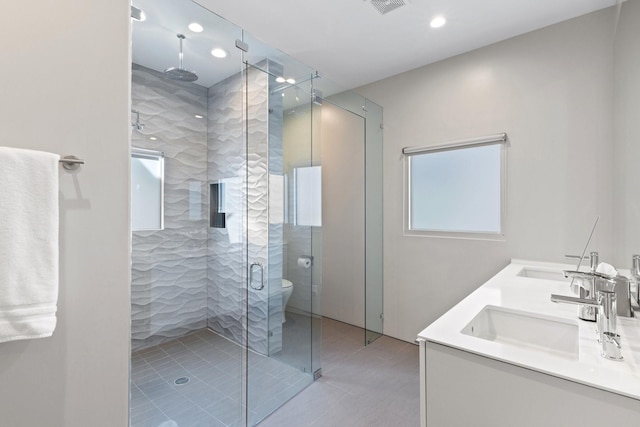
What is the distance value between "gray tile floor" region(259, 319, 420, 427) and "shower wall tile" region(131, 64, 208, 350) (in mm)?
976

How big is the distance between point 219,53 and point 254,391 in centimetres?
244

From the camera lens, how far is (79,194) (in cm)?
107

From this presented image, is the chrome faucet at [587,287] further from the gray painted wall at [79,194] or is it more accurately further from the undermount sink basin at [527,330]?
the gray painted wall at [79,194]

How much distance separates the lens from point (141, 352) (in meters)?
1.67

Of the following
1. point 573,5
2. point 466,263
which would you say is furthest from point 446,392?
point 573,5

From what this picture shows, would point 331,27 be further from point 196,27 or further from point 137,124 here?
point 137,124

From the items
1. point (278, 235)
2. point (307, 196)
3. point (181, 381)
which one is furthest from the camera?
point (307, 196)

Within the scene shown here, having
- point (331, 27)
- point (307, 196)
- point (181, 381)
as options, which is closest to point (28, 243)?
point (181, 381)


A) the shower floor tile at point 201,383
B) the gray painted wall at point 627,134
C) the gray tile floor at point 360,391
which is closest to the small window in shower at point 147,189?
the shower floor tile at point 201,383

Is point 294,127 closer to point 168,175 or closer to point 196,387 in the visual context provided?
point 168,175

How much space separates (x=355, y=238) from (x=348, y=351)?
47.8 inches

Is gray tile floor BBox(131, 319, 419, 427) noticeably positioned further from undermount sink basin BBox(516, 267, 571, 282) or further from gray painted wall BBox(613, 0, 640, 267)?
gray painted wall BBox(613, 0, 640, 267)

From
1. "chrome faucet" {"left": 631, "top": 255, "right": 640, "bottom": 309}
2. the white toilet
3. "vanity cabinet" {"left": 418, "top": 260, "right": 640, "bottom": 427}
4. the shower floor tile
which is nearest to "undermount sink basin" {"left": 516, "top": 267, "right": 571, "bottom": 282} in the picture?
"chrome faucet" {"left": 631, "top": 255, "right": 640, "bottom": 309}

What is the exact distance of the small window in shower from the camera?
5.78ft
